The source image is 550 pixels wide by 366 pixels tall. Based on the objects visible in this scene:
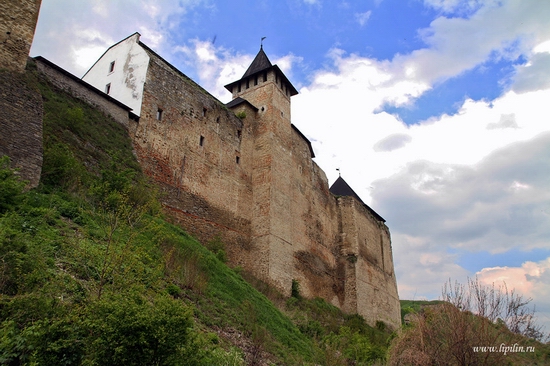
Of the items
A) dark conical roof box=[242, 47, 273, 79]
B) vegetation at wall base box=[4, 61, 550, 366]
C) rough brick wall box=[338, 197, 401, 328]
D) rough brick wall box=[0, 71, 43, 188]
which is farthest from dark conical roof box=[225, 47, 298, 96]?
rough brick wall box=[0, 71, 43, 188]

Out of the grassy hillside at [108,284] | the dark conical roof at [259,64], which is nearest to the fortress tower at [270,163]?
the dark conical roof at [259,64]

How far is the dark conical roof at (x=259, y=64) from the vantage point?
23594mm

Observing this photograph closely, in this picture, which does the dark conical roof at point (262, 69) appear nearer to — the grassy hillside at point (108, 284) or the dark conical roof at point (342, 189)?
the dark conical roof at point (342, 189)

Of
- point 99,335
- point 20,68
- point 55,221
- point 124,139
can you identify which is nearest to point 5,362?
point 99,335

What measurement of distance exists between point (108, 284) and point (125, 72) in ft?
40.7

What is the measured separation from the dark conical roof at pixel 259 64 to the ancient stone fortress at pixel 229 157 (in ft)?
0.28

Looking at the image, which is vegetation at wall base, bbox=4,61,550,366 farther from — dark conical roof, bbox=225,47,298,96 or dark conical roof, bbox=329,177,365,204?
dark conical roof, bbox=329,177,365,204

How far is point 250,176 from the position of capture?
20516 mm

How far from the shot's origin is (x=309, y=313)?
59.3 feet

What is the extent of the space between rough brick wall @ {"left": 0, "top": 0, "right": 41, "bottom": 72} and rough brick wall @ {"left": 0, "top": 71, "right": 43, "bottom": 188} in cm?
37

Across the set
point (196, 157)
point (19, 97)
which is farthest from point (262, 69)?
point (19, 97)

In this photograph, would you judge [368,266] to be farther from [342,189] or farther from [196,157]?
[196,157]

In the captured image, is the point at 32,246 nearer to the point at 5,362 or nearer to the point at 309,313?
the point at 5,362

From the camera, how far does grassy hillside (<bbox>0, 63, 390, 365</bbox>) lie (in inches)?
206
